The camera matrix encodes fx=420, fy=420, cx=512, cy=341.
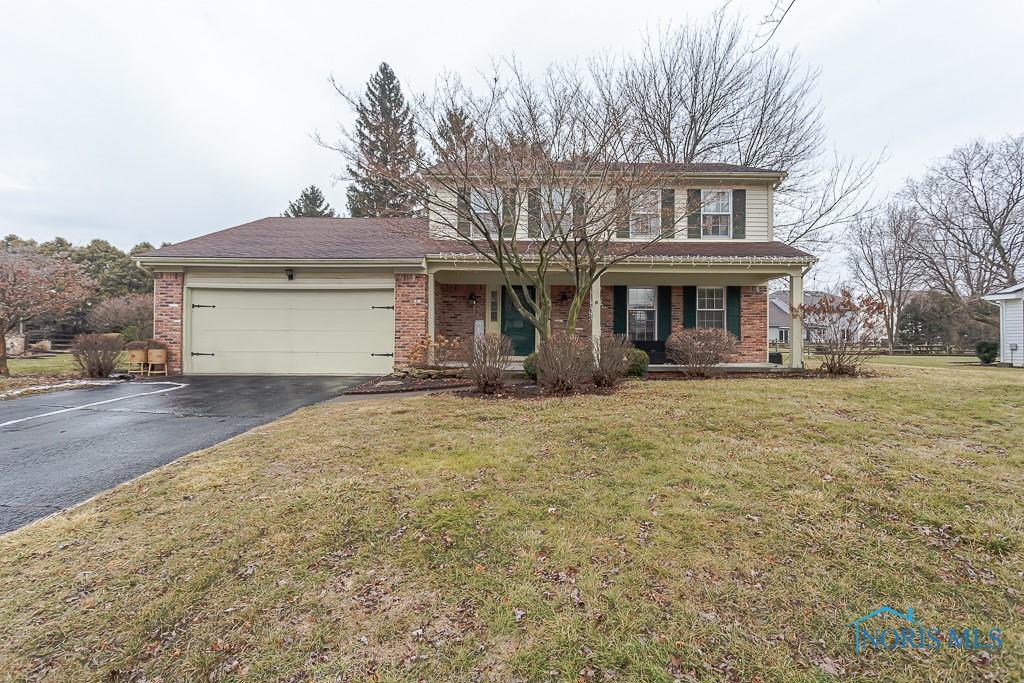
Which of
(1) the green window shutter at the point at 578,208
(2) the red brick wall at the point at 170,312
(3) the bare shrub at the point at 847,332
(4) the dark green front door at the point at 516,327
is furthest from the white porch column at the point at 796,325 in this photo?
(2) the red brick wall at the point at 170,312

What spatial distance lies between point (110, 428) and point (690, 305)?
39.3 feet

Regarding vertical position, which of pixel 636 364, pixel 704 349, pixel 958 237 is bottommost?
pixel 636 364

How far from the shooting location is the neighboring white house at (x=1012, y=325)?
47.0 feet

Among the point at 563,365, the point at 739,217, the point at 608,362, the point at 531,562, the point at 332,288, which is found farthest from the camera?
the point at 739,217

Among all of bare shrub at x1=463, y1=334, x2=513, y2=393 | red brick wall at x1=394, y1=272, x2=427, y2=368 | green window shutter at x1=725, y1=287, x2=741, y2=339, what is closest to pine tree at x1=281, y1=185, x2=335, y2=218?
red brick wall at x1=394, y1=272, x2=427, y2=368

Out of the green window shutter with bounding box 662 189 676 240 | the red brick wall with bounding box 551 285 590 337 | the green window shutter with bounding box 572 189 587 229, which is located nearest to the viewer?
the green window shutter with bounding box 572 189 587 229

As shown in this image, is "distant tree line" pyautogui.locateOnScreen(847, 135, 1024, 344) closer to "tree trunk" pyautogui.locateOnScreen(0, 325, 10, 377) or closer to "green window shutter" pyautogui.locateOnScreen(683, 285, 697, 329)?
"green window shutter" pyautogui.locateOnScreen(683, 285, 697, 329)

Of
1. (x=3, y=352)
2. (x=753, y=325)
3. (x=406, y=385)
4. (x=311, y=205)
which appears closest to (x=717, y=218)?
(x=753, y=325)

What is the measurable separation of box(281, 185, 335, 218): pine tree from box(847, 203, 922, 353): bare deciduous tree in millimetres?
34572

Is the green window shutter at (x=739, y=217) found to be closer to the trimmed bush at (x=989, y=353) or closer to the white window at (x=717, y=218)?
the white window at (x=717, y=218)

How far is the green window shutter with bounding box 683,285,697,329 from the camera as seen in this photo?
11641 millimetres

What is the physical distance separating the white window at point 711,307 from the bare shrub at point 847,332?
2874 mm

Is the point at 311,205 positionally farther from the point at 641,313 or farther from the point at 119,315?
the point at 641,313

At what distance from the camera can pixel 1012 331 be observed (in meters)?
14.8
